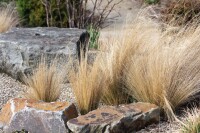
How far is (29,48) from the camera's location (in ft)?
18.0

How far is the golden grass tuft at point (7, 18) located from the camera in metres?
7.61

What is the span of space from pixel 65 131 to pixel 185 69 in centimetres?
116

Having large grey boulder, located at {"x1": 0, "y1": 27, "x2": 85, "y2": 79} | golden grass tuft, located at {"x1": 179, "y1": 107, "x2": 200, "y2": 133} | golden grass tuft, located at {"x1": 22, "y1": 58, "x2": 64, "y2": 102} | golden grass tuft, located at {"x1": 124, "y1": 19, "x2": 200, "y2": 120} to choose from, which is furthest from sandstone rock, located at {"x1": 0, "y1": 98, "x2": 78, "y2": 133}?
large grey boulder, located at {"x1": 0, "y1": 27, "x2": 85, "y2": 79}

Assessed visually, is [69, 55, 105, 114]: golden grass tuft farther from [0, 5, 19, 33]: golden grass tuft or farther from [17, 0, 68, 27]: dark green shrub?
[17, 0, 68, 27]: dark green shrub

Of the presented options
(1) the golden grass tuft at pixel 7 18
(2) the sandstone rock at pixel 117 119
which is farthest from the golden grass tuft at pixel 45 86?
(1) the golden grass tuft at pixel 7 18

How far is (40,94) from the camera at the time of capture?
473 centimetres

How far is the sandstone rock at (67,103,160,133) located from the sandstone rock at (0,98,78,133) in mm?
137

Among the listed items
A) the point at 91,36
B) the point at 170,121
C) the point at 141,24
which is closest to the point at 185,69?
Answer: the point at 170,121

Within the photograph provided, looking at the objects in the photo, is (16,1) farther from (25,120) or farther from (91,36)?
(25,120)

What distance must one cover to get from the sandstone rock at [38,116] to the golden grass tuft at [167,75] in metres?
0.64

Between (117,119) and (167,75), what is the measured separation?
24.8 inches

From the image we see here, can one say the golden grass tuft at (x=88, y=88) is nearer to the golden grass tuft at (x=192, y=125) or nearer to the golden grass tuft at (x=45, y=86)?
the golden grass tuft at (x=45, y=86)

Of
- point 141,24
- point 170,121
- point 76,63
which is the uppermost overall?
point 141,24

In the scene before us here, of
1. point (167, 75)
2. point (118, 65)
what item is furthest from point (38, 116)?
point (167, 75)
